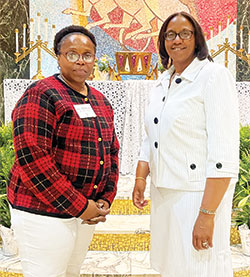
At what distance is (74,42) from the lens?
1510 millimetres

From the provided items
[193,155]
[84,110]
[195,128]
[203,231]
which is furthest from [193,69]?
[203,231]

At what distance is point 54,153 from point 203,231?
0.66 meters

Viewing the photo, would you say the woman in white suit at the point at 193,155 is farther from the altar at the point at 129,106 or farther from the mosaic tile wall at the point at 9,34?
the mosaic tile wall at the point at 9,34

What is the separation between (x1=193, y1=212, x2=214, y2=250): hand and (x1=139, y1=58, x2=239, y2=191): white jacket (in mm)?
122

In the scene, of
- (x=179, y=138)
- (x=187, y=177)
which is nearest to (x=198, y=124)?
(x=179, y=138)

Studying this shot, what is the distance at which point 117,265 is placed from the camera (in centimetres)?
254

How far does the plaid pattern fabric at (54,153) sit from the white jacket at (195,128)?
27 centimetres

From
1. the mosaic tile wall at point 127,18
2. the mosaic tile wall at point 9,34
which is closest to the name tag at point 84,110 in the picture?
the mosaic tile wall at point 9,34

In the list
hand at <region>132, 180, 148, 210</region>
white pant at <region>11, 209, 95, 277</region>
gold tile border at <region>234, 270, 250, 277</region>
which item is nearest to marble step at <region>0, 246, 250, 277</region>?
gold tile border at <region>234, 270, 250, 277</region>

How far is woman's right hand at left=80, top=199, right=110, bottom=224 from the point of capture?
1.48 m

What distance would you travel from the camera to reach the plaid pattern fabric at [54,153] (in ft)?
4.57

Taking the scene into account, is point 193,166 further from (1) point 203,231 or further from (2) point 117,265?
(2) point 117,265

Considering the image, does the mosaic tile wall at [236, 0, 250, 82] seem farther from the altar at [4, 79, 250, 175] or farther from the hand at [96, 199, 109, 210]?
the hand at [96, 199, 109, 210]

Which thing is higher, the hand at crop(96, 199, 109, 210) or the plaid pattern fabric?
the plaid pattern fabric
